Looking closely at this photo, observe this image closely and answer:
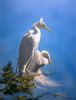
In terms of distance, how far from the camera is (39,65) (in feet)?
13.1

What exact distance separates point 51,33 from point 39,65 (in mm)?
441

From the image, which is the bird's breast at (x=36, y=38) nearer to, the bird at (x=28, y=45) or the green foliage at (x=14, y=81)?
the bird at (x=28, y=45)

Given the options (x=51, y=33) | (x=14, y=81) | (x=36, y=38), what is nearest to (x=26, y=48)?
(x=36, y=38)

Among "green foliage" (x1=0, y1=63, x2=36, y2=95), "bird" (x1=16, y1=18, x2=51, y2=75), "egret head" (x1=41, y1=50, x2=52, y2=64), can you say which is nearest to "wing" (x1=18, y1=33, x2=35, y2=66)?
"bird" (x1=16, y1=18, x2=51, y2=75)

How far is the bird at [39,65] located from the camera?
3945 millimetres

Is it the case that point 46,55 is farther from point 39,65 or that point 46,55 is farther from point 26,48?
point 26,48

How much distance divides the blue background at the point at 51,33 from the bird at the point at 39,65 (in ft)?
0.21

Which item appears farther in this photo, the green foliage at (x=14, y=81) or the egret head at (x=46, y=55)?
the egret head at (x=46, y=55)

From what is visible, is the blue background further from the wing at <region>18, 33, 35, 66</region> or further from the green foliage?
the green foliage

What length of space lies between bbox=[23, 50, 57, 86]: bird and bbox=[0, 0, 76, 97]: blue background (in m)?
0.06

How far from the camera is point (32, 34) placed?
4.05 meters

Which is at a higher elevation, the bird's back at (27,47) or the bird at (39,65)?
the bird's back at (27,47)

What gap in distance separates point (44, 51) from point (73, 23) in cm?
53

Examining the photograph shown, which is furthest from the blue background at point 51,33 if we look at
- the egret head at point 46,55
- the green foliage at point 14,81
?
the green foliage at point 14,81
